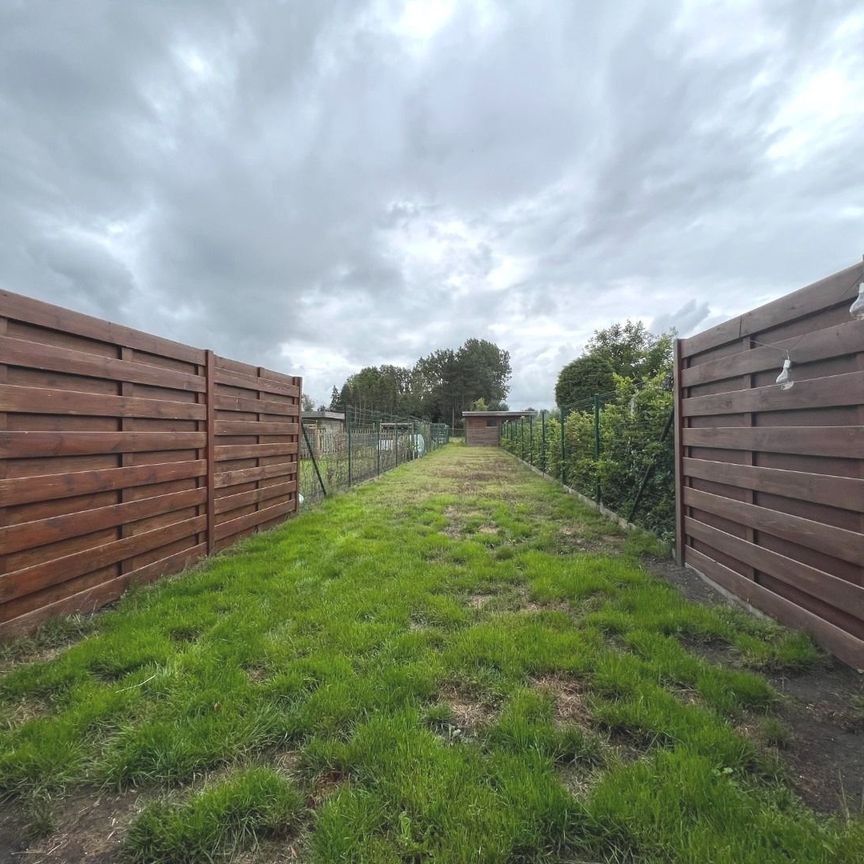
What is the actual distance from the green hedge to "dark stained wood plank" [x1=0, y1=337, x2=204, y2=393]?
4.75m

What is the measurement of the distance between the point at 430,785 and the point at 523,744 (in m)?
0.42

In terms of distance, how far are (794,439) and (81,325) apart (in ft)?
14.9

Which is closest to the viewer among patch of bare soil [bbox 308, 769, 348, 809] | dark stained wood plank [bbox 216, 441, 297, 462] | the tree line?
patch of bare soil [bbox 308, 769, 348, 809]

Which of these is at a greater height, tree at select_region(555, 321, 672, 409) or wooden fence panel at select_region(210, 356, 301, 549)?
tree at select_region(555, 321, 672, 409)

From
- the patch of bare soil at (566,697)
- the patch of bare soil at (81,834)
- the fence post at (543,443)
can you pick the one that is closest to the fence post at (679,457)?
the patch of bare soil at (566,697)

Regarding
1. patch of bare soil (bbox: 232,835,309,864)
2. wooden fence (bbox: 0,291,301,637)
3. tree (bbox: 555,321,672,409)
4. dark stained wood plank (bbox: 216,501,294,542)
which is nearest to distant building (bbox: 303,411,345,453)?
dark stained wood plank (bbox: 216,501,294,542)

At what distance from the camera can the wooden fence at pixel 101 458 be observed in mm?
2422

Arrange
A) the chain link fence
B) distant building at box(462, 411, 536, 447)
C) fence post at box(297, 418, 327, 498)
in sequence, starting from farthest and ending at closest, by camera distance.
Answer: distant building at box(462, 411, 536, 447), the chain link fence, fence post at box(297, 418, 327, 498)

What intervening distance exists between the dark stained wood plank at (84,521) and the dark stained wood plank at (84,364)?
36.1 inches

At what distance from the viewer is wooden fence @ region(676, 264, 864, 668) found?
2.14 meters

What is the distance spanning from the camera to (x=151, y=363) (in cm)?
349

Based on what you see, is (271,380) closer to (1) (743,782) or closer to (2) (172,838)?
(2) (172,838)

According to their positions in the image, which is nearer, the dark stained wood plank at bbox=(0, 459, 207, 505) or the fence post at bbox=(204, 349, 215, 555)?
the dark stained wood plank at bbox=(0, 459, 207, 505)

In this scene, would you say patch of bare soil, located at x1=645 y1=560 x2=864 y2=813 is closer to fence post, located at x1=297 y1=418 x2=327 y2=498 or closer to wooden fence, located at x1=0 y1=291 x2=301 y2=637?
wooden fence, located at x1=0 y1=291 x2=301 y2=637
